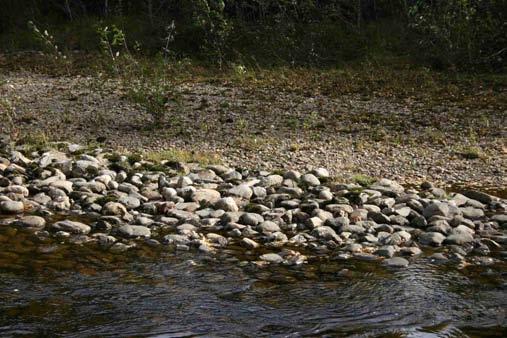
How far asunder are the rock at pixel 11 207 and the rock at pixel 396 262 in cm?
349

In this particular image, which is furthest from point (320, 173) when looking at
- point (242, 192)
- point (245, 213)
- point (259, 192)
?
point (245, 213)

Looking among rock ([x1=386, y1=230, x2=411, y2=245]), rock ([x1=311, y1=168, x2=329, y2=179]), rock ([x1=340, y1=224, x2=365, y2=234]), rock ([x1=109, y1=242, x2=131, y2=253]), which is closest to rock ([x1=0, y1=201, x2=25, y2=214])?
rock ([x1=109, y1=242, x2=131, y2=253])

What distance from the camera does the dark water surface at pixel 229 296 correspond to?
4.23m

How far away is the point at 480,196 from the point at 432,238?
1533 mm

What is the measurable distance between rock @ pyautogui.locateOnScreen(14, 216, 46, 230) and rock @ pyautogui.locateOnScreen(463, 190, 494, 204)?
13.8ft

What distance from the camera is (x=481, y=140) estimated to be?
9930 millimetres

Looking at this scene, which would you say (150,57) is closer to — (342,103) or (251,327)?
(342,103)

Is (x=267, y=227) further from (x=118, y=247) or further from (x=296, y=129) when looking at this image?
(x=296, y=129)

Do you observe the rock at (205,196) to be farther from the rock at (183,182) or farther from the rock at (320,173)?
the rock at (320,173)

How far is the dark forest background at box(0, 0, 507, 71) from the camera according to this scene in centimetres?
1484

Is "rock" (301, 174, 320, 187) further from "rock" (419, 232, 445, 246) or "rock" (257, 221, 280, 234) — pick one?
"rock" (419, 232, 445, 246)

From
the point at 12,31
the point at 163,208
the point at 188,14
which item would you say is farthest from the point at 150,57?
the point at 163,208

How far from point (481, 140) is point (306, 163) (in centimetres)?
268

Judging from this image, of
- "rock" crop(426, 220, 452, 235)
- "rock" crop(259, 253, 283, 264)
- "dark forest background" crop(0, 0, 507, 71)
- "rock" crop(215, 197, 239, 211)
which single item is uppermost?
"dark forest background" crop(0, 0, 507, 71)
